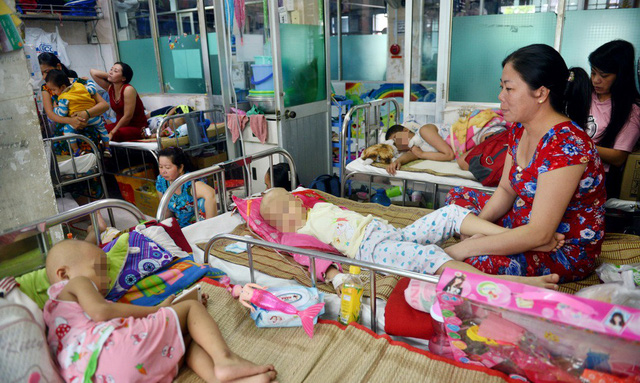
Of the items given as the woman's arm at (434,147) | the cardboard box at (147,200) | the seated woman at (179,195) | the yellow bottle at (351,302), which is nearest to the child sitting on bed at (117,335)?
the yellow bottle at (351,302)

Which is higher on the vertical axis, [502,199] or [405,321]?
[502,199]

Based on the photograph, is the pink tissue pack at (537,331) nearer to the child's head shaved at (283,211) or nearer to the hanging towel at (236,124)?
the child's head shaved at (283,211)

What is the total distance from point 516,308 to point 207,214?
8.24ft

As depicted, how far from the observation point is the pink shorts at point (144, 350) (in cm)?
152

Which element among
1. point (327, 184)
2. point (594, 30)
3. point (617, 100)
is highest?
point (594, 30)

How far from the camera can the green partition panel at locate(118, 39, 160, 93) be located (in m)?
6.81

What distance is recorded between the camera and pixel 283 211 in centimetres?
277

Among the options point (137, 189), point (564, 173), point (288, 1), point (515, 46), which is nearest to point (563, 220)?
point (564, 173)

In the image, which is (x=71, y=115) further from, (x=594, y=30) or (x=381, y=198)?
(x=594, y=30)

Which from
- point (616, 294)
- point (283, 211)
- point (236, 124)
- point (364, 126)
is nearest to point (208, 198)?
point (283, 211)

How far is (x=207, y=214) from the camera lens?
3363mm

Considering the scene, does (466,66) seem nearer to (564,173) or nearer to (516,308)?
(564,173)

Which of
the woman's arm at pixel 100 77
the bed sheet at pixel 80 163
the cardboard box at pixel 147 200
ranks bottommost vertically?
the cardboard box at pixel 147 200

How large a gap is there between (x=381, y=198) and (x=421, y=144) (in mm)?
709
